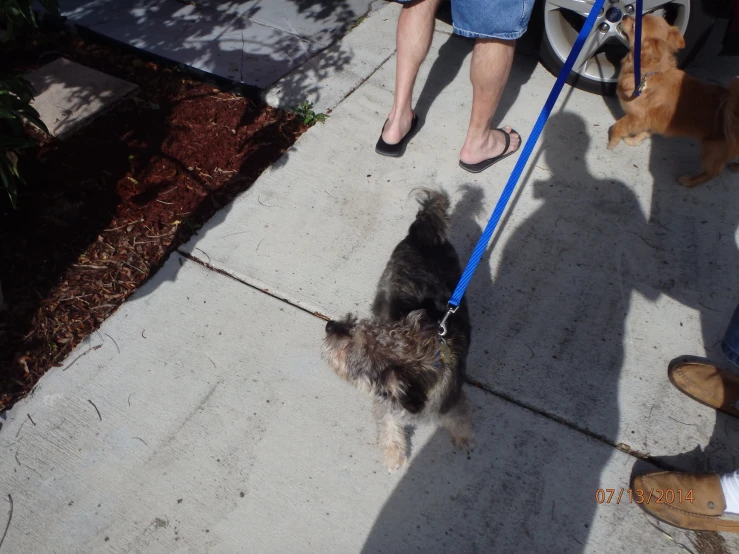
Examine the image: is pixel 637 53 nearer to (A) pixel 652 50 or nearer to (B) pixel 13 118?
(A) pixel 652 50

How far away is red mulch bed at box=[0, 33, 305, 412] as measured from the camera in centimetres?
315

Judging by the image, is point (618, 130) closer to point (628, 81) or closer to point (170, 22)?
point (628, 81)

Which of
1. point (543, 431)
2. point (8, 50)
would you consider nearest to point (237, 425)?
point (543, 431)

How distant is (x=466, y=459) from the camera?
2.71 m

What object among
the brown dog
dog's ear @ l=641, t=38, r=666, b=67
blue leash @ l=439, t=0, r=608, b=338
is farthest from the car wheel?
blue leash @ l=439, t=0, r=608, b=338

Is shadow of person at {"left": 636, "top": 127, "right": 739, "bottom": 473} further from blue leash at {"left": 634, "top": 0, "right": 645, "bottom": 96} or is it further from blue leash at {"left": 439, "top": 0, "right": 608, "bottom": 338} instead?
blue leash at {"left": 439, "top": 0, "right": 608, "bottom": 338}

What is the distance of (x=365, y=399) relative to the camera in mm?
2914

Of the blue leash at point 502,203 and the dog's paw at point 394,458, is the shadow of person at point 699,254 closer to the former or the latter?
the dog's paw at point 394,458

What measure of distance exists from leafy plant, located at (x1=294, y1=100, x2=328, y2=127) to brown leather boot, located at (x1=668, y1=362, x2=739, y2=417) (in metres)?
3.12

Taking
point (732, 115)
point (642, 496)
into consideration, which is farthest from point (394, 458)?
point (732, 115)

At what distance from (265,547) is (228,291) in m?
1.52

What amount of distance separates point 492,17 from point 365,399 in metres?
2.38

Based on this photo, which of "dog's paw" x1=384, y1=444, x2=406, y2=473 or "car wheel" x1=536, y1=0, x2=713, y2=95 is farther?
"car wheel" x1=536, y1=0, x2=713, y2=95

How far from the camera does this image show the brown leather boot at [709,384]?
9.21 ft
